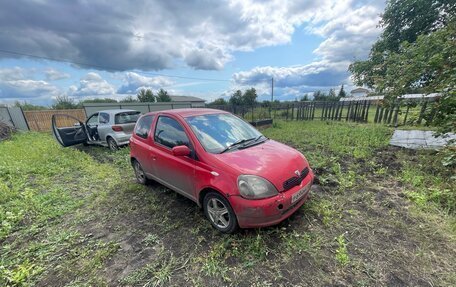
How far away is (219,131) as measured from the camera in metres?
3.18

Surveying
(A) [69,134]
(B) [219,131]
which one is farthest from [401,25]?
(A) [69,134]

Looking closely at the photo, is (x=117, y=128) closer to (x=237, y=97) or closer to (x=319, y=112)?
(x=319, y=112)

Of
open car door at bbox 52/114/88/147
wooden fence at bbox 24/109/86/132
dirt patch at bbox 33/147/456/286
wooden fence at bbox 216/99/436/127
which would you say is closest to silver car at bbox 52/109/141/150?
open car door at bbox 52/114/88/147

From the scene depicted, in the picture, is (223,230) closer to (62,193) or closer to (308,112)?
(62,193)

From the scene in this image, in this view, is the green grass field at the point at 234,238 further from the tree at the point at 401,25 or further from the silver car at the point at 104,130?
the tree at the point at 401,25

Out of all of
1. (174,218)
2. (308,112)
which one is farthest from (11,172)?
(308,112)

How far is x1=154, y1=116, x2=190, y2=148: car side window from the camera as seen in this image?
10.1 ft

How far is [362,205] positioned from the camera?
127 inches

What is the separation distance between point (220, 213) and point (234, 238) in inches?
14.4

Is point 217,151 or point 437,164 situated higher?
point 217,151

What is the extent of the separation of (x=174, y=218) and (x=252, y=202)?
1.53 m

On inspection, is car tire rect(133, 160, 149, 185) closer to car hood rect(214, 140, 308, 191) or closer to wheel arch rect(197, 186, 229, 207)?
wheel arch rect(197, 186, 229, 207)

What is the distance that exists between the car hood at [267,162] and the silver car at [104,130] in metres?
5.91

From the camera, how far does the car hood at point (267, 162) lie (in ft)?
7.85
